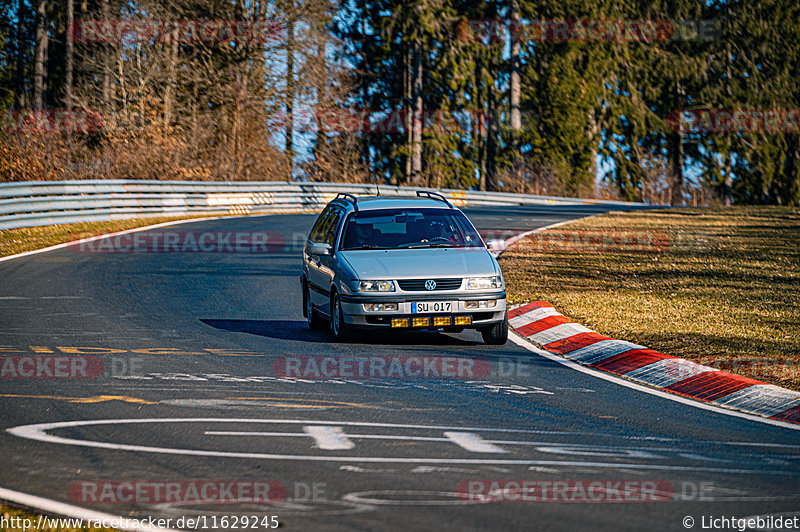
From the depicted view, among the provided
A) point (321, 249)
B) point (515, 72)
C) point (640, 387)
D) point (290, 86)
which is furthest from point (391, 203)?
point (515, 72)

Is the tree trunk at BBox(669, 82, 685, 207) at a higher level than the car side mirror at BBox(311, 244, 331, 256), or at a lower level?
higher

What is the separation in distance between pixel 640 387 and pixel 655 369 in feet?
2.32

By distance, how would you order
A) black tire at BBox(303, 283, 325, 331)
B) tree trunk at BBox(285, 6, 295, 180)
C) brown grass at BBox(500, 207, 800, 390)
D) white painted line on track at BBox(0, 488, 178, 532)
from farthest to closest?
tree trunk at BBox(285, 6, 295, 180) → black tire at BBox(303, 283, 325, 331) → brown grass at BBox(500, 207, 800, 390) → white painted line on track at BBox(0, 488, 178, 532)

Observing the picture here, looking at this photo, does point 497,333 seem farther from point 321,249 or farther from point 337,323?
point 321,249

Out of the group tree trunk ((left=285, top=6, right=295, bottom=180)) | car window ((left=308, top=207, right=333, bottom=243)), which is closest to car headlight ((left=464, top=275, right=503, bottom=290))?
car window ((left=308, top=207, right=333, bottom=243))

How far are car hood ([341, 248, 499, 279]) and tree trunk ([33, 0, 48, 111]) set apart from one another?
134 feet

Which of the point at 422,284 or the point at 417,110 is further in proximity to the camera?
the point at 417,110

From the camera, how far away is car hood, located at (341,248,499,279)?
11.3 metres

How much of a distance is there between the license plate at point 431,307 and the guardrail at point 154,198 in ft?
44.4

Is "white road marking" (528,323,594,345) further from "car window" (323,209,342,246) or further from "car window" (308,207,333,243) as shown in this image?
"car window" (308,207,333,243)

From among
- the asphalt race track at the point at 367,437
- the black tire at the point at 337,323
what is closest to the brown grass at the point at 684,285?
the asphalt race track at the point at 367,437

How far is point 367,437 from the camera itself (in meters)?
7.19

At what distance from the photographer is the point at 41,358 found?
1025cm

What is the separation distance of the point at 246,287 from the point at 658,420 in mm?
9445
